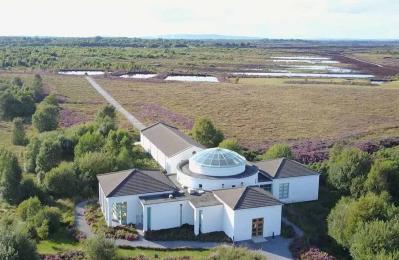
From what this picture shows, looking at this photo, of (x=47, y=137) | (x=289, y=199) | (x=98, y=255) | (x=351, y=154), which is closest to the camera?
(x=98, y=255)

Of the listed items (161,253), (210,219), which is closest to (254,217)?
(210,219)

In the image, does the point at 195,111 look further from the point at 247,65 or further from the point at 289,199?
the point at 247,65

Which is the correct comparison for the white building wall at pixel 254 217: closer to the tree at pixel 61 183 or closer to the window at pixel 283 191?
the window at pixel 283 191

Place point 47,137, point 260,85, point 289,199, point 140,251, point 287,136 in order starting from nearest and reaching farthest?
point 140,251
point 289,199
point 47,137
point 287,136
point 260,85

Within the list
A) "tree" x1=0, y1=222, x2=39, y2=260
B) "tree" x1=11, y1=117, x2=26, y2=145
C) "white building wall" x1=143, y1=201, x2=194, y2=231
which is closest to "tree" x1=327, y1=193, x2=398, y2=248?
"white building wall" x1=143, y1=201, x2=194, y2=231

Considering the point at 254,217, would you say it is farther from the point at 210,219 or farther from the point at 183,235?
the point at 183,235

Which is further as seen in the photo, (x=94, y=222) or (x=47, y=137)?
(x=47, y=137)

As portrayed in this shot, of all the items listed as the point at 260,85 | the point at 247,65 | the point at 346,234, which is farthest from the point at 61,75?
the point at 346,234

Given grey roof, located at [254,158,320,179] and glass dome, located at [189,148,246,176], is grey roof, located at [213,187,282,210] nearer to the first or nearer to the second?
glass dome, located at [189,148,246,176]
